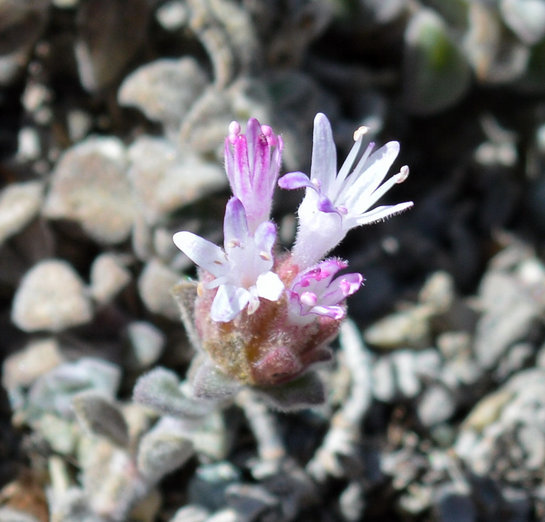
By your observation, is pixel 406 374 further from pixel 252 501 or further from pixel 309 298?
pixel 309 298

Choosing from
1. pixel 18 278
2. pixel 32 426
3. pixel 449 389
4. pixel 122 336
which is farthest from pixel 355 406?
pixel 18 278

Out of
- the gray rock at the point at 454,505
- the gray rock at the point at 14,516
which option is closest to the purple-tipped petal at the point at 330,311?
the gray rock at the point at 454,505

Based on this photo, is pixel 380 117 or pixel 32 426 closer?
pixel 32 426

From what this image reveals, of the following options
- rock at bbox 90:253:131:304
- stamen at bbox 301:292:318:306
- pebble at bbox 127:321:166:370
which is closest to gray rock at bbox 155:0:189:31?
rock at bbox 90:253:131:304

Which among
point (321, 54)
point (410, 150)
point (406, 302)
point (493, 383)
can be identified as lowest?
point (493, 383)

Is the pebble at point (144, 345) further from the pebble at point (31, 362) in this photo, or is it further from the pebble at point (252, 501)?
the pebble at point (252, 501)

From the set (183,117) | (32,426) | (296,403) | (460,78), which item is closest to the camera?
(296,403)

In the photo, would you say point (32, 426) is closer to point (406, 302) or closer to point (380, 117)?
point (406, 302)
